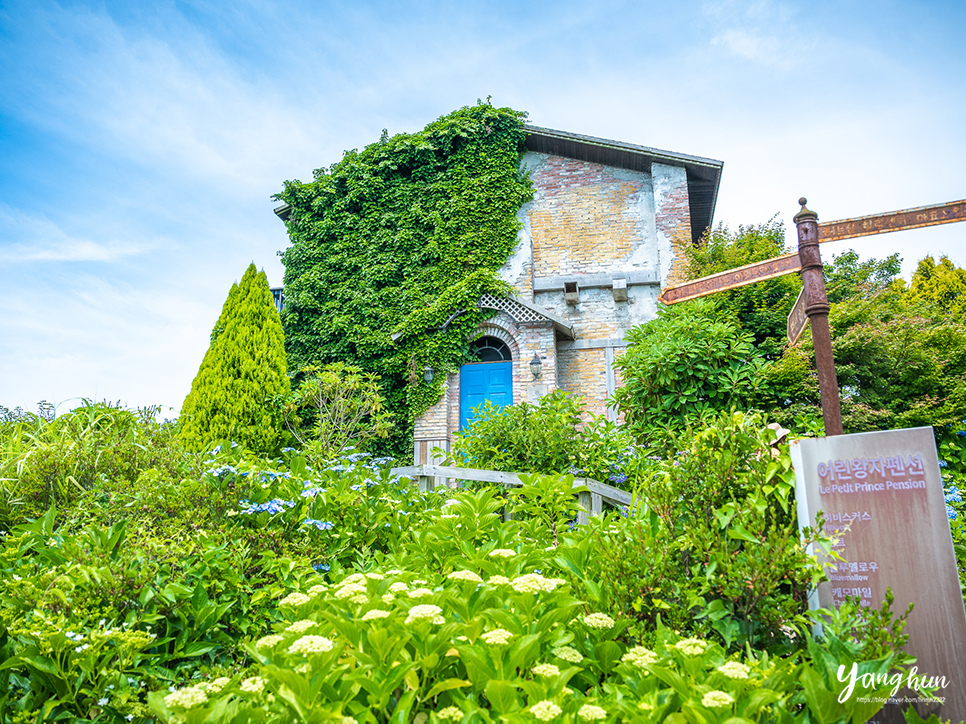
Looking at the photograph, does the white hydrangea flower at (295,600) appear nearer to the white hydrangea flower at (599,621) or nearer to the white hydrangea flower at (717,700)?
the white hydrangea flower at (599,621)

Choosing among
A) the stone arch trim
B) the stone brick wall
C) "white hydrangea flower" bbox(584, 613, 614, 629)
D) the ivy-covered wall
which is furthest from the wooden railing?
the stone brick wall

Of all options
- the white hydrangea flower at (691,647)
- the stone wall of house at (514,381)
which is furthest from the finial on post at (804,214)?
the stone wall of house at (514,381)

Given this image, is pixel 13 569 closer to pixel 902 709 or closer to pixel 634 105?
pixel 902 709

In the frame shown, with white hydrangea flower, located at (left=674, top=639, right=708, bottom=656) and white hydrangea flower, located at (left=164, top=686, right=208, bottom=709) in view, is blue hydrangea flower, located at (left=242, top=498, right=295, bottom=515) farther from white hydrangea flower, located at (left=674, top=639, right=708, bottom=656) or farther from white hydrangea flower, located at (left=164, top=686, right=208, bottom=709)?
white hydrangea flower, located at (left=674, top=639, right=708, bottom=656)

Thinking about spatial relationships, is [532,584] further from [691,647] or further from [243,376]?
[243,376]

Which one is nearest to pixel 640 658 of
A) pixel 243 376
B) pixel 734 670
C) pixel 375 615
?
pixel 734 670

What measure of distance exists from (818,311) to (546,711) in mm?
3746

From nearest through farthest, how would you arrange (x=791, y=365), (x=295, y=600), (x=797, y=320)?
(x=295, y=600) < (x=797, y=320) < (x=791, y=365)

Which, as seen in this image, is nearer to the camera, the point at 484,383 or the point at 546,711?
the point at 546,711

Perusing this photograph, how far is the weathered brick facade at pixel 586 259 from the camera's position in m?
12.0

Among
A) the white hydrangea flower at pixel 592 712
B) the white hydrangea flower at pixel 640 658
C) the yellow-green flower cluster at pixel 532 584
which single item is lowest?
the white hydrangea flower at pixel 592 712

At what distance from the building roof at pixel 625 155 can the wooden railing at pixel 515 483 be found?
10.1 m

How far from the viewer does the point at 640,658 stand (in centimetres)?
179

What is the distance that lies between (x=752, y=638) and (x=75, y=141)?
8.67 meters
